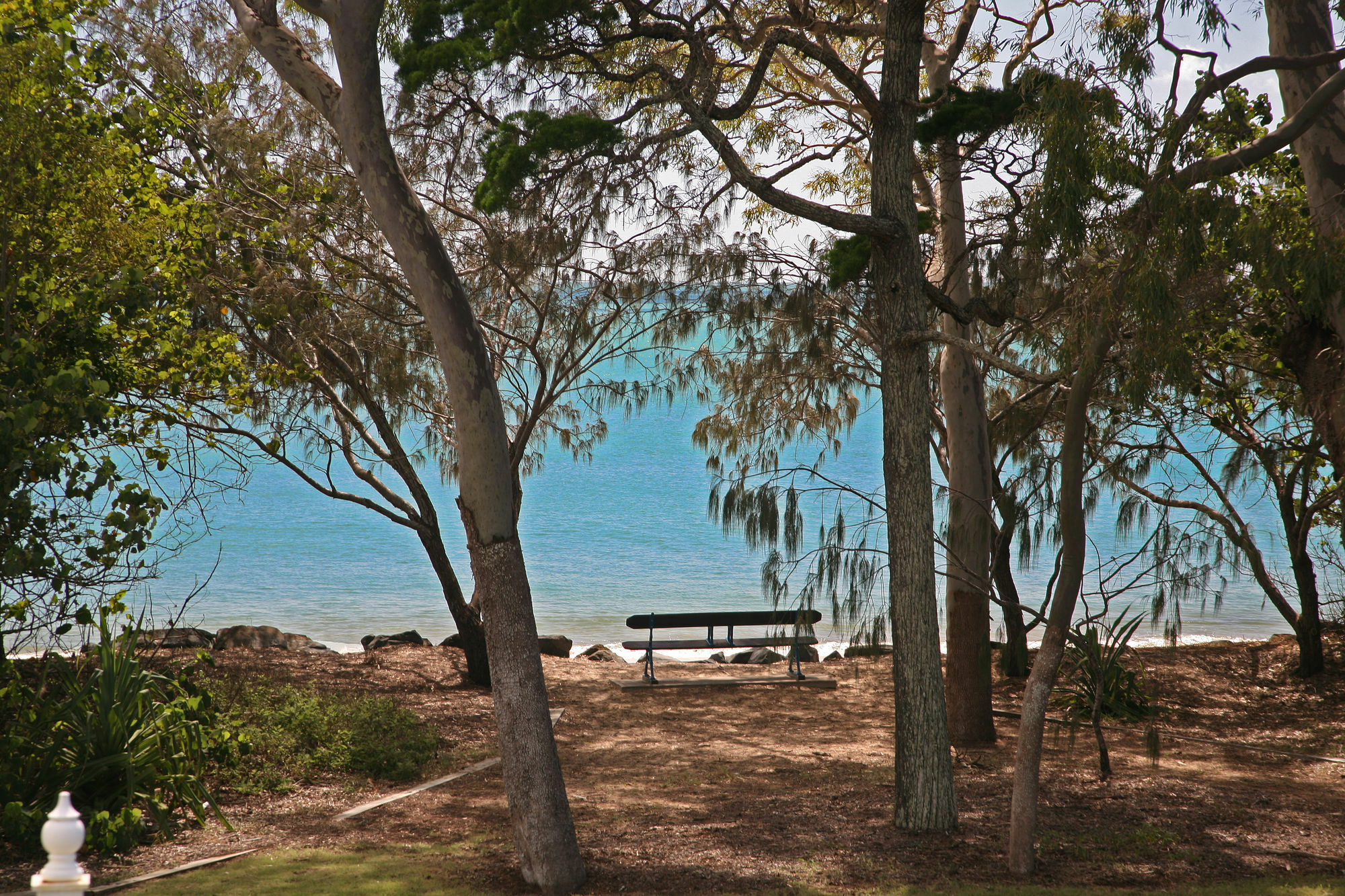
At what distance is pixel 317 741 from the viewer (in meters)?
6.28

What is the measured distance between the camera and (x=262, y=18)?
15.5ft

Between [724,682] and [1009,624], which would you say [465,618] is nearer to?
[724,682]

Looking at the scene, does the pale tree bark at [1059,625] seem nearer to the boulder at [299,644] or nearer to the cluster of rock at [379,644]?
the cluster of rock at [379,644]

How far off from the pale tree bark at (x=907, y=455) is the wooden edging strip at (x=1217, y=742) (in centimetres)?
199

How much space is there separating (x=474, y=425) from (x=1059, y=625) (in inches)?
111

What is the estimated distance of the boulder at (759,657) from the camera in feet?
39.9

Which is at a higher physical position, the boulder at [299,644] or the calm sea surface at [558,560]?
the calm sea surface at [558,560]

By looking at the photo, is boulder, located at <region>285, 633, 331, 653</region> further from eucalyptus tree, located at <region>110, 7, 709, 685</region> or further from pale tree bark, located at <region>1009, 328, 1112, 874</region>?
pale tree bark, located at <region>1009, 328, 1112, 874</region>

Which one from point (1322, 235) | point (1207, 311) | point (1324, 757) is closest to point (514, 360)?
point (1207, 311)

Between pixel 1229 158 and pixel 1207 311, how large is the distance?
6.76ft

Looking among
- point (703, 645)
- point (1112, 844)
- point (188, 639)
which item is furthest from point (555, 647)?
point (1112, 844)

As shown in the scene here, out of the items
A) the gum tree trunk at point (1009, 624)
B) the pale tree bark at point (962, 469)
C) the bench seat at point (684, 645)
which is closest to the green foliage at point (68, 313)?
the bench seat at point (684, 645)

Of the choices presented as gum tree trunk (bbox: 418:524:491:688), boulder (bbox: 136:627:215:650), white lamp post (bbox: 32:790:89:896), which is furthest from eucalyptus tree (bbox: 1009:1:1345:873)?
boulder (bbox: 136:627:215:650)

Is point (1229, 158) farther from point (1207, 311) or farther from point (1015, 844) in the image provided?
point (1015, 844)
